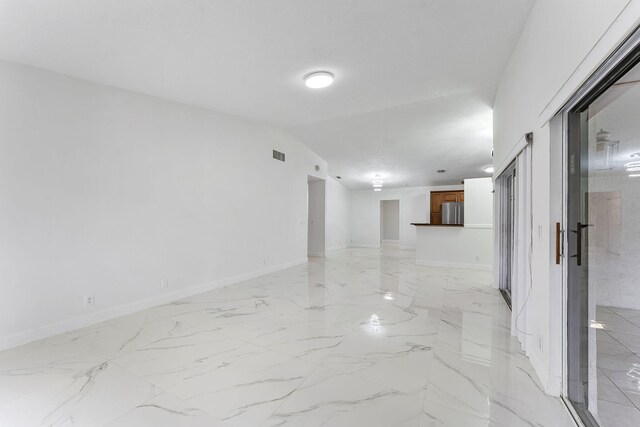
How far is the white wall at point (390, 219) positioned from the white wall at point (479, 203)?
6.32 metres

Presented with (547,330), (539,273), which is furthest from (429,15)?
(547,330)

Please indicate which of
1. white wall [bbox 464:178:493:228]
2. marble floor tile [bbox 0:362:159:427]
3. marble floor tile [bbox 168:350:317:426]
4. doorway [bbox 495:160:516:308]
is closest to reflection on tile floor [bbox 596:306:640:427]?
marble floor tile [bbox 168:350:317:426]

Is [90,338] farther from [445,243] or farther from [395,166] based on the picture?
[395,166]

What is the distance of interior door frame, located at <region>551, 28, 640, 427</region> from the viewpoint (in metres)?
1.15

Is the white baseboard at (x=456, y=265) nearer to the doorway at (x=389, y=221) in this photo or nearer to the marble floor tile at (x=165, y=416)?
the doorway at (x=389, y=221)

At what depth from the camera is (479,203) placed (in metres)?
6.47

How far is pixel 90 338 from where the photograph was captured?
269 cm

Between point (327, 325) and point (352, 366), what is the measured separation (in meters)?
0.86

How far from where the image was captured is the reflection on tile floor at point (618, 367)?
143 centimetres

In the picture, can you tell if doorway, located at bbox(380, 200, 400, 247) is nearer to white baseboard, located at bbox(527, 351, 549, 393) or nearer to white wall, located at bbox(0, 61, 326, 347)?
white wall, located at bbox(0, 61, 326, 347)

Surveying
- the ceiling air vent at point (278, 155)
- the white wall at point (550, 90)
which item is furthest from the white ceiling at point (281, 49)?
the ceiling air vent at point (278, 155)

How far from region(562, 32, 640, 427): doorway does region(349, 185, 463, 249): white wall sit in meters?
8.95

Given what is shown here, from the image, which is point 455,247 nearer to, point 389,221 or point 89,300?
point 389,221

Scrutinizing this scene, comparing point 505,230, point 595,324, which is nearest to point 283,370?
point 595,324
